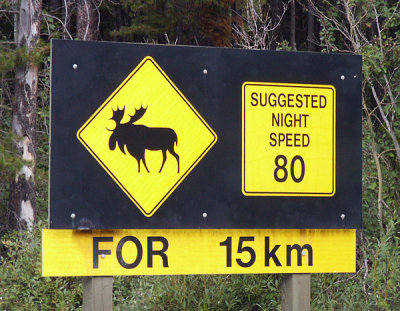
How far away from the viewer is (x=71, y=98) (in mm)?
4391

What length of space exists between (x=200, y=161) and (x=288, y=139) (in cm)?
55

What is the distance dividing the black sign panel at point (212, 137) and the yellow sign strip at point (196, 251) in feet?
0.23

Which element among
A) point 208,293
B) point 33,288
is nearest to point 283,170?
point 208,293

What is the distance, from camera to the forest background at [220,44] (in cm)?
648

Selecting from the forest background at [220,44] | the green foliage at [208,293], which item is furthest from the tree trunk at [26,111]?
the green foliage at [208,293]

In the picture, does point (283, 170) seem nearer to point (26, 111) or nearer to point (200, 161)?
point (200, 161)

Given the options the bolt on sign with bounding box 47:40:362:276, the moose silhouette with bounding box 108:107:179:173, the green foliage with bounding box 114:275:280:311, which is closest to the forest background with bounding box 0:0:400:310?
the green foliage with bounding box 114:275:280:311

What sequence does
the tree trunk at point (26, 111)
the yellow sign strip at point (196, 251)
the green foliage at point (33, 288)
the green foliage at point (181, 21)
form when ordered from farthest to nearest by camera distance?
the green foliage at point (181, 21), the tree trunk at point (26, 111), the green foliage at point (33, 288), the yellow sign strip at point (196, 251)

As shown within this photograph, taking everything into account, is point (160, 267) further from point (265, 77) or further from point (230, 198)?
point (265, 77)

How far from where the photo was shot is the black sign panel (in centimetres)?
438

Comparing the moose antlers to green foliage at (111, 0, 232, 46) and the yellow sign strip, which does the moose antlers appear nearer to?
the yellow sign strip

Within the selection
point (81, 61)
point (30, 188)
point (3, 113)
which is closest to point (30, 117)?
point (30, 188)

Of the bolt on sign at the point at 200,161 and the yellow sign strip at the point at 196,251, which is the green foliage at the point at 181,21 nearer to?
the bolt on sign at the point at 200,161

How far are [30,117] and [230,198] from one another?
40.7 feet
